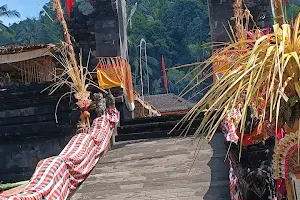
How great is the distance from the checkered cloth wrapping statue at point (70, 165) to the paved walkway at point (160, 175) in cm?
22

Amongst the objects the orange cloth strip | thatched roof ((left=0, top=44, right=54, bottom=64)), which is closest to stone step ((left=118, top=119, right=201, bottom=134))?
the orange cloth strip

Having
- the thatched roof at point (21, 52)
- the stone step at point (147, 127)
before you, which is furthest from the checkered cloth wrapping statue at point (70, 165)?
the thatched roof at point (21, 52)

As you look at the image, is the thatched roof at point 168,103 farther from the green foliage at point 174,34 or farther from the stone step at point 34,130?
the green foliage at point 174,34

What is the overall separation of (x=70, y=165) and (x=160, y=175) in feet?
4.40

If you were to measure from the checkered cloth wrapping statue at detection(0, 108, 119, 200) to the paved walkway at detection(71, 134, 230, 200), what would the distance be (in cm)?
22

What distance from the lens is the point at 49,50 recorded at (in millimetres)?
12828

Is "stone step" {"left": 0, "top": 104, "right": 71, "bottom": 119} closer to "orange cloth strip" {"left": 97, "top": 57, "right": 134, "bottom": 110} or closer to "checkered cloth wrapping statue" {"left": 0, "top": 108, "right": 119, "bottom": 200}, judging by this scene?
"orange cloth strip" {"left": 97, "top": 57, "right": 134, "bottom": 110}

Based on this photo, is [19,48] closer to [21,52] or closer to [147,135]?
[21,52]

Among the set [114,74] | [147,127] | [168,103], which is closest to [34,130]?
[114,74]

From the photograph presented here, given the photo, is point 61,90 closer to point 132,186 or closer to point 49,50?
point 49,50

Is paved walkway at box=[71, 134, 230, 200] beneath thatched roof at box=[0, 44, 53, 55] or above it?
beneath

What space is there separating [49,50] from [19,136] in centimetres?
217

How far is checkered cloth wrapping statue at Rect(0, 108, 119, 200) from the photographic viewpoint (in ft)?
17.2

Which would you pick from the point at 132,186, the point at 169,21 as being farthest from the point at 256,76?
the point at 169,21
